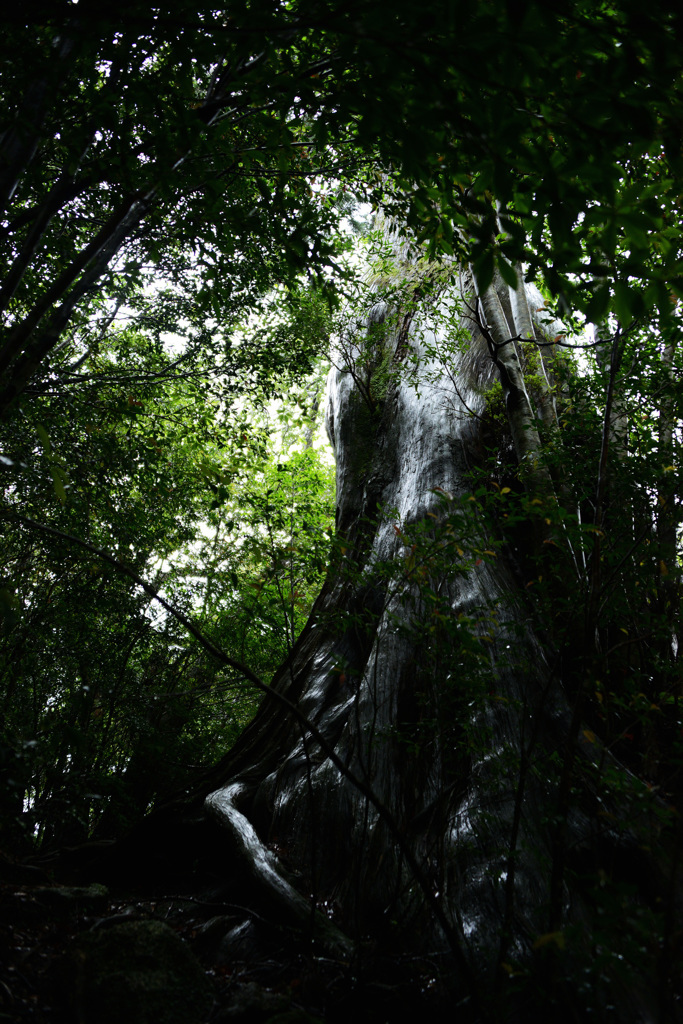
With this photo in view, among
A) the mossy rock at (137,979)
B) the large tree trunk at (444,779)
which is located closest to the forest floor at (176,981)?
the mossy rock at (137,979)

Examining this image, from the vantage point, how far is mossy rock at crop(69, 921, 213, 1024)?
2.00m

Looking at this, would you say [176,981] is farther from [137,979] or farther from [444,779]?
[444,779]

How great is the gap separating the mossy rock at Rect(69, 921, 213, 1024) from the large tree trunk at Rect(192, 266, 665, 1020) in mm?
580

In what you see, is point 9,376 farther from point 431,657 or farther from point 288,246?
A: point 431,657

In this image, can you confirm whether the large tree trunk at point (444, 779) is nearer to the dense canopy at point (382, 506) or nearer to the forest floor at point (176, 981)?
the dense canopy at point (382, 506)

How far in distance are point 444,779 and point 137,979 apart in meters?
1.44

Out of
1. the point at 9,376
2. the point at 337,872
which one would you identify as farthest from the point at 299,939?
the point at 9,376

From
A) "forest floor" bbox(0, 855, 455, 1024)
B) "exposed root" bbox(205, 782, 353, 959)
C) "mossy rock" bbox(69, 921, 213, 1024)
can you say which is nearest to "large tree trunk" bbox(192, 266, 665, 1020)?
"exposed root" bbox(205, 782, 353, 959)

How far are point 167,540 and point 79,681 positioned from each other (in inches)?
62.0

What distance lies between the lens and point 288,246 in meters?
2.35

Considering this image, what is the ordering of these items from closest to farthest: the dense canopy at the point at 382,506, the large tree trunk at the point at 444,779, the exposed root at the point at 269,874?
the dense canopy at the point at 382,506 → the large tree trunk at the point at 444,779 → the exposed root at the point at 269,874

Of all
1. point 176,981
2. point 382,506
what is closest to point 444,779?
point 176,981

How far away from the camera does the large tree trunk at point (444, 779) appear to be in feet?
5.87

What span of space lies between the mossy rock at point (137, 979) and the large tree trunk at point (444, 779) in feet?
1.90
